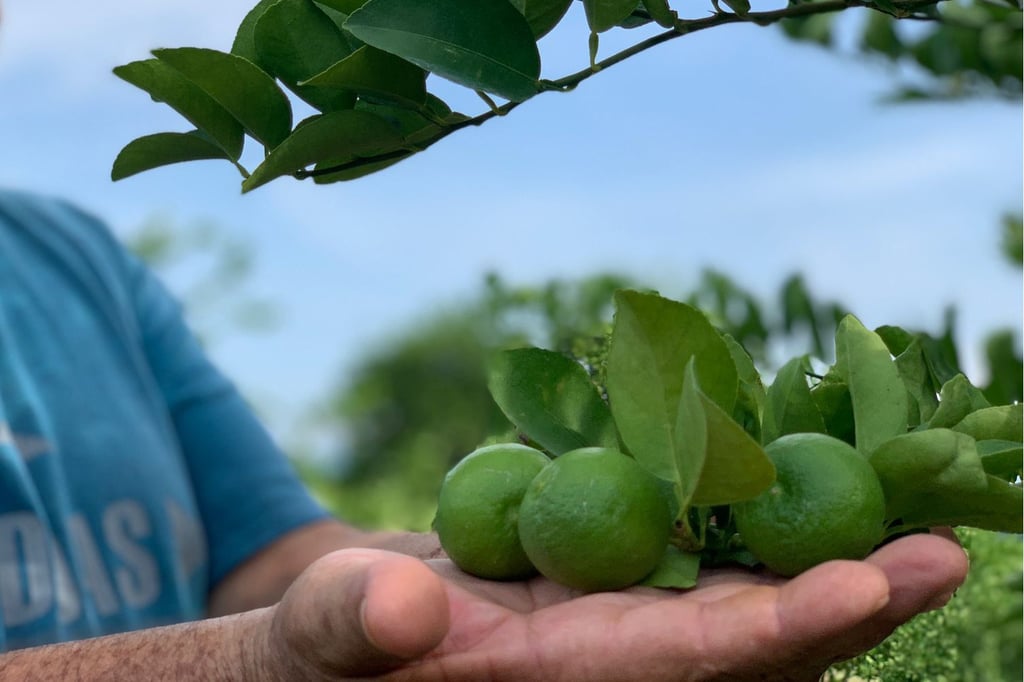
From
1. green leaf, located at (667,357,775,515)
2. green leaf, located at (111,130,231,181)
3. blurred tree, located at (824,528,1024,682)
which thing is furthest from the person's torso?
green leaf, located at (667,357,775,515)

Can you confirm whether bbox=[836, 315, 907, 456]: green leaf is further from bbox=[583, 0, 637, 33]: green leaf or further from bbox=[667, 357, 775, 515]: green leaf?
bbox=[583, 0, 637, 33]: green leaf

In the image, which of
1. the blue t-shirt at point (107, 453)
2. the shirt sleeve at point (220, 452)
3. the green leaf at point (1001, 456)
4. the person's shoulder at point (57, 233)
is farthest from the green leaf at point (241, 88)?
the person's shoulder at point (57, 233)

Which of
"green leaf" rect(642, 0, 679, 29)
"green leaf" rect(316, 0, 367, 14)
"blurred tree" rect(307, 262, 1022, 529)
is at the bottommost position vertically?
"blurred tree" rect(307, 262, 1022, 529)

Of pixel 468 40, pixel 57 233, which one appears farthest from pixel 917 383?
pixel 57 233

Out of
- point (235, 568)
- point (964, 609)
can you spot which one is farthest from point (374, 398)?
point (964, 609)

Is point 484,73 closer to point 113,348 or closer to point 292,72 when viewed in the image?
point 292,72

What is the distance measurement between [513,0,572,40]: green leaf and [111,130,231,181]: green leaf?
0.20 meters

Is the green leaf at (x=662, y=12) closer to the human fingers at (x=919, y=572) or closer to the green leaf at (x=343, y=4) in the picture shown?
the green leaf at (x=343, y=4)

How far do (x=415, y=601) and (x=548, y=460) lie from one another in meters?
0.22

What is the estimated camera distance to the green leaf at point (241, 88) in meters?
0.58

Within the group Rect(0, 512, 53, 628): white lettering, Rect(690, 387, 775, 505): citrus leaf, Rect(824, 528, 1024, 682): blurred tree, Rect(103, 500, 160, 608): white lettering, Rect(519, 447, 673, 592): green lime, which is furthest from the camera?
→ Rect(103, 500, 160, 608): white lettering

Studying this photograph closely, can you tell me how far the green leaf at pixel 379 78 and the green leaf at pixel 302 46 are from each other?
0.08 feet

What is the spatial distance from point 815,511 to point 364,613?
0.25 metres

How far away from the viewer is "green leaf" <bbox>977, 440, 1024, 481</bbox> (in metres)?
0.62
